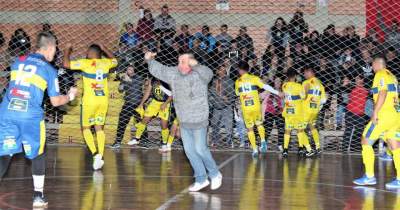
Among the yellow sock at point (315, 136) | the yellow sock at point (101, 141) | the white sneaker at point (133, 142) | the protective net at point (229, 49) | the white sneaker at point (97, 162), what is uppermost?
the protective net at point (229, 49)

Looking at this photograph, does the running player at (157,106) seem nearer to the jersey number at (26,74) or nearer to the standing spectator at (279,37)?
the standing spectator at (279,37)

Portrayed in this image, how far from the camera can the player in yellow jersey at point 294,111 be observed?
16391 mm

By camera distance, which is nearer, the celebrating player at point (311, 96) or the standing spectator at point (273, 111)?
the celebrating player at point (311, 96)

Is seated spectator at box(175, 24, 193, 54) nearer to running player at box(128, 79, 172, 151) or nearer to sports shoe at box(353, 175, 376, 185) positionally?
running player at box(128, 79, 172, 151)

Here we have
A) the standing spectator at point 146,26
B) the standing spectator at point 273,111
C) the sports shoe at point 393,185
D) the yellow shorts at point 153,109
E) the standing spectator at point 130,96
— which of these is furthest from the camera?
the standing spectator at point 146,26

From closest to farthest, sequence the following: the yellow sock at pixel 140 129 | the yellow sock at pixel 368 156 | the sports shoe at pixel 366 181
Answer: the yellow sock at pixel 368 156 < the sports shoe at pixel 366 181 < the yellow sock at pixel 140 129

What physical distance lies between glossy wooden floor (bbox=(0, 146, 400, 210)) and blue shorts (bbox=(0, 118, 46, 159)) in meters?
0.73

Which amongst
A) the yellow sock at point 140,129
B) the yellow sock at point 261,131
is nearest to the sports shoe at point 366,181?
the yellow sock at point 261,131

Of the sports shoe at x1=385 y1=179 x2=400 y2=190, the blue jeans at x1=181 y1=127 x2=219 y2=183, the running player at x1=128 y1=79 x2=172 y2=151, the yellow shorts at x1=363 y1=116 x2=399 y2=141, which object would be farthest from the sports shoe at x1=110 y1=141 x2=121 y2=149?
the sports shoe at x1=385 y1=179 x2=400 y2=190

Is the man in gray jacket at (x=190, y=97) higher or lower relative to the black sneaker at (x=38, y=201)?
higher

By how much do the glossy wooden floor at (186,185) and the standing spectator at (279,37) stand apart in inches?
140

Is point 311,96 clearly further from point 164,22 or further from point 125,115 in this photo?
point 164,22

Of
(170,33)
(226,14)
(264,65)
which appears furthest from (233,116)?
(226,14)

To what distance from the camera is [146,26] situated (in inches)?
760
